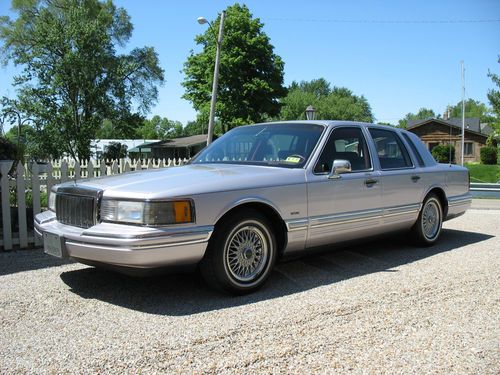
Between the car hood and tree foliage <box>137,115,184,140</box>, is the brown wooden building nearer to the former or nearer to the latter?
the car hood

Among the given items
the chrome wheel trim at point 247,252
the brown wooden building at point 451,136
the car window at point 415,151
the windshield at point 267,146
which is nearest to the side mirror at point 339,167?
the windshield at point 267,146

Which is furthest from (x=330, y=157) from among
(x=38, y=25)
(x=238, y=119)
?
(x=38, y=25)

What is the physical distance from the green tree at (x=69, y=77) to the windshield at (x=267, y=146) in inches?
1223

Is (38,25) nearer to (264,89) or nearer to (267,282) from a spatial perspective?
(264,89)

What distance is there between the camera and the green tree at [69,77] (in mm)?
33531

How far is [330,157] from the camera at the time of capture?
4.99 metres

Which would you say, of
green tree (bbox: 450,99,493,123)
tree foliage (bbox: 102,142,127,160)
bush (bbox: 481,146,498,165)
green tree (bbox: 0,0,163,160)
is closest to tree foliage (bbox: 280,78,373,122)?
green tree (bbox: 450,99,493,123)

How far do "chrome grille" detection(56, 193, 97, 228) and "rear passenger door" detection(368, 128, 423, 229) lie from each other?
3.25m

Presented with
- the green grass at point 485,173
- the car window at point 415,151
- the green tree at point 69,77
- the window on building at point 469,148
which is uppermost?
the green tree at point 69,77

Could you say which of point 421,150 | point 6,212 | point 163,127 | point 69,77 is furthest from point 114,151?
point 163,127

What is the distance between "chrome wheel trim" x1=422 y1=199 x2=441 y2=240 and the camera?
637 cm

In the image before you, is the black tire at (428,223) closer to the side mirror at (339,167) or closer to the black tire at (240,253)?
the side mirror at (339,167)

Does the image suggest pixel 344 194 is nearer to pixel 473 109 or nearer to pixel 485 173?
pixel 485 173

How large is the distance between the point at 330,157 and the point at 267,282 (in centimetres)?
147
